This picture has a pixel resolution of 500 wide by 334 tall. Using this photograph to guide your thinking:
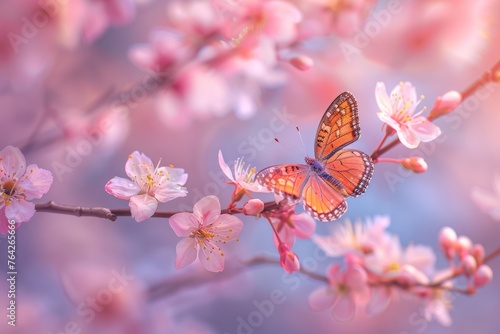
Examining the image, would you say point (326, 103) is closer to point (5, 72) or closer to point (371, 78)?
point (371, 78)

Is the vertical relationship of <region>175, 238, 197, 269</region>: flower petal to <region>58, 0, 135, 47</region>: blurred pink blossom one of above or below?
below

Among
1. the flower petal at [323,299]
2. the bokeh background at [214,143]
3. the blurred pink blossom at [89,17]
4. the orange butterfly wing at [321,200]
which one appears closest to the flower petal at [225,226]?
the orange butterfly wing at [321,200]

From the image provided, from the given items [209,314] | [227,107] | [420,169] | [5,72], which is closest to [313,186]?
[420,169]

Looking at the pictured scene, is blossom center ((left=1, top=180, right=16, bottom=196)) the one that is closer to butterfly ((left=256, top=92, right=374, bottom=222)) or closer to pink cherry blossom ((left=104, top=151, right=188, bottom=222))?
pink cherry blossom ((left=104, top=151, right=188, bottom=222))

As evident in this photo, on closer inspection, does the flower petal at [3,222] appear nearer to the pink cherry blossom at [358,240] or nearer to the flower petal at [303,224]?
the flower petal at [303,224]

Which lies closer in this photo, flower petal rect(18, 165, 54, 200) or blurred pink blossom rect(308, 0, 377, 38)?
flower petal rect(18, 165, 54, 200)

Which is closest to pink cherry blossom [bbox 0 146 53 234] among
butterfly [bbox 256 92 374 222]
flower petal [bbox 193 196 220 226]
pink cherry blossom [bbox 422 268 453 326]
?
flower petal [bbox 193 196 220 226]

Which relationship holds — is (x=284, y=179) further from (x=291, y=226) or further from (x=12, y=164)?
(x=12, y=164)

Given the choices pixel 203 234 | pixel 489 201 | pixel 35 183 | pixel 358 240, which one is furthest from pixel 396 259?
pixel 35 183

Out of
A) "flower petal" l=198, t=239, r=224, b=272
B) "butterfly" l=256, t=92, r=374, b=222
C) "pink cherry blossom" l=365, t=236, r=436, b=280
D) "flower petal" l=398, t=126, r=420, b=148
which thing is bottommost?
"pink cherry blossom" l=365, t=236, r=436, b=280
